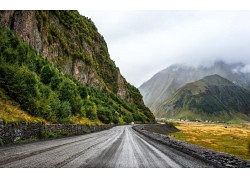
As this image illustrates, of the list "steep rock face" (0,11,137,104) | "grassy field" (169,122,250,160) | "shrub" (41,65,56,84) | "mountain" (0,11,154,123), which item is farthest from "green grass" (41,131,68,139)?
"steep rock face" (0,11,137,104)

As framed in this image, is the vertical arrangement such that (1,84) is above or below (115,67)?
below

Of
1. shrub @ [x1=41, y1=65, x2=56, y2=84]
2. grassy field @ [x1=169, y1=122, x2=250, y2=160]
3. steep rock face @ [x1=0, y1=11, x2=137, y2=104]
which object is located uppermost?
steep rock face @ [x1=0, y1=11, x2=137, y2=104]

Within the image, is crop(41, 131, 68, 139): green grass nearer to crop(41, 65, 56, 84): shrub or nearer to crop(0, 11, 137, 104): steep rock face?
crop(41, 65, 56, 84): shrub

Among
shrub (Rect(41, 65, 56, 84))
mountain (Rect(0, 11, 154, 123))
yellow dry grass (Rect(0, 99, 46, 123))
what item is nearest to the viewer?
yellow dry grass (Rect(0, 99, 46, 123))

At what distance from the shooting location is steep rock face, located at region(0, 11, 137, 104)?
52.7m

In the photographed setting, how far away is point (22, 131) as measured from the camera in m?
19.6

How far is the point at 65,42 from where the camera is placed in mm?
82562

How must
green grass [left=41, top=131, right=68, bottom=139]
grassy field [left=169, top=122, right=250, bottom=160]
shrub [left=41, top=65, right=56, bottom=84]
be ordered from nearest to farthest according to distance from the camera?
green grass [left=41, top=131, right=68, bottom=139] < shrub [left=41, top=65, right=56, bottom=84] < grassy field [left=169, top=122, right=250, bottom=160]

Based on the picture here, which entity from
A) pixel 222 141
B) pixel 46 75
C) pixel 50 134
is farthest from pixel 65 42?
pixel 50 134

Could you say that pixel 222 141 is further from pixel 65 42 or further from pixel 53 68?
pixel 65 42
